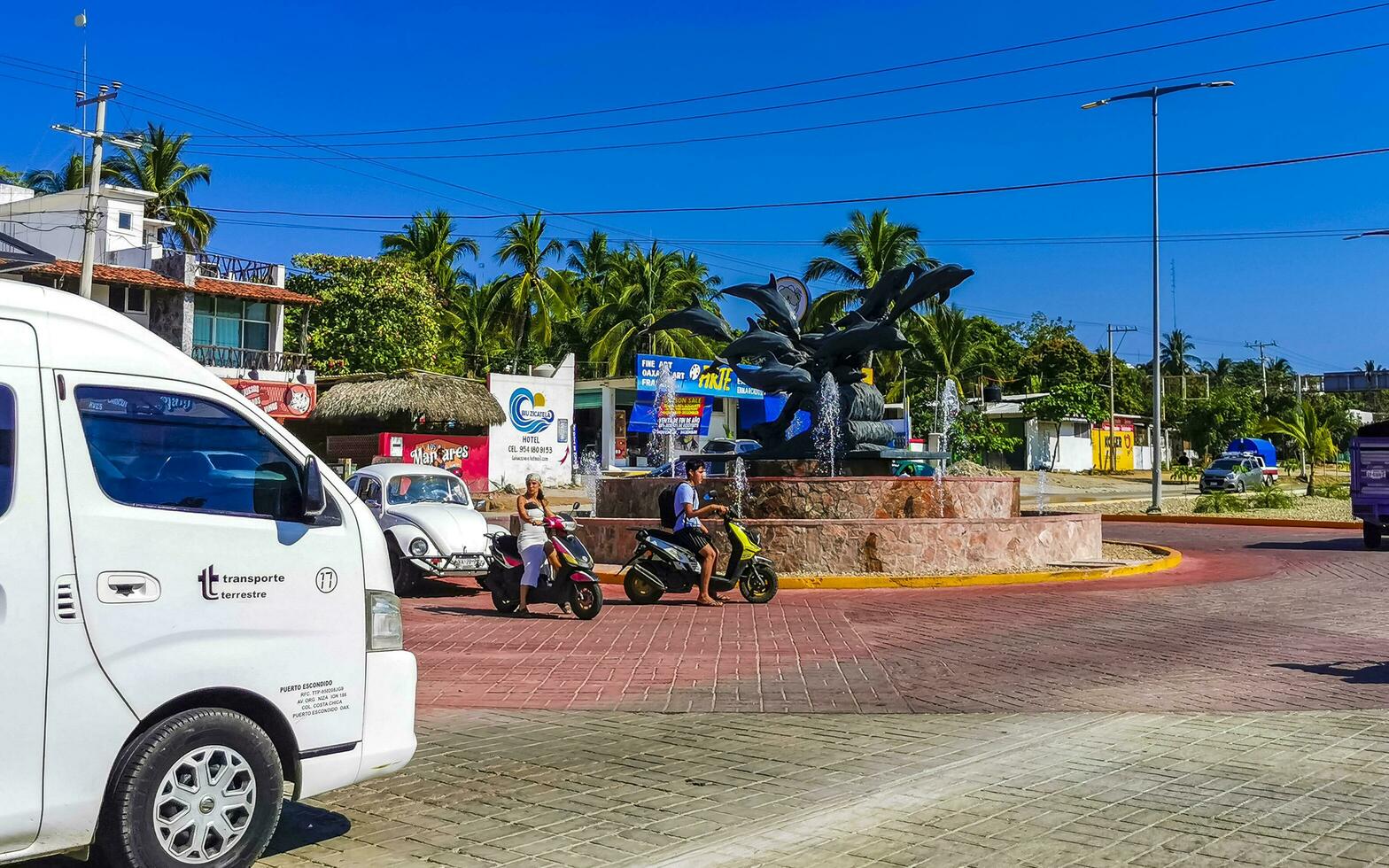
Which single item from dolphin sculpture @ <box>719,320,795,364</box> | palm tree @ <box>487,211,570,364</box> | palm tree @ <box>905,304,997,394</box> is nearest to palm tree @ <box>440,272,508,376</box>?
palm tree @ <box>487,211,570,364</box>

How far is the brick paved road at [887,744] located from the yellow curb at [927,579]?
8.46 feet

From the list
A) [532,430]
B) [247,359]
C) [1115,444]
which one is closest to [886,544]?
[532,430]

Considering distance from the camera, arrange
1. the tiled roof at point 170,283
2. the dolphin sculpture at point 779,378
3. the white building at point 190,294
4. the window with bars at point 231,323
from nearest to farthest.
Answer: the dolphin sculpture at point 779,378, the tiled roof at point 170,283, the white building at point 190,294, the window with bars at point 231,323

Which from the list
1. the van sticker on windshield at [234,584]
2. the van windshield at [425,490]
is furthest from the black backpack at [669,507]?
the van sticker on windshield at [234,584]

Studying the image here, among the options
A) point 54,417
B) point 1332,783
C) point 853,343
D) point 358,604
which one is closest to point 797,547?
point 853,343

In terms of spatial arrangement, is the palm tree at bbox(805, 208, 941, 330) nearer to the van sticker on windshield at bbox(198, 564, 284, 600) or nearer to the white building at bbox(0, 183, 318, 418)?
the white building at bbox(0, 183, 318, 418)

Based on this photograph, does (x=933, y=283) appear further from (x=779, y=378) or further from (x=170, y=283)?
(x=170, y=283)

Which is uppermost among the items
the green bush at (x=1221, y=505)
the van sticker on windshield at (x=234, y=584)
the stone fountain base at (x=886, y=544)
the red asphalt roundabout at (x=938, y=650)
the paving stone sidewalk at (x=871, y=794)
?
the green bush at (x=1221, y=505)

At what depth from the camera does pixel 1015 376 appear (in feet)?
249

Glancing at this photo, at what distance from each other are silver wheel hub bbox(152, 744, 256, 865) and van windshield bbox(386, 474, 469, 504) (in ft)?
37.8

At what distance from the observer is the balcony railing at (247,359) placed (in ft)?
132

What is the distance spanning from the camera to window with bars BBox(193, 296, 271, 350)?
40406 mm

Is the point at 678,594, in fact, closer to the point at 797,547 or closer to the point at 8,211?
the point at 797,547

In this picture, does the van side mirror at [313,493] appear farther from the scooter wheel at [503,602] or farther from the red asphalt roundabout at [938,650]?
the scooter wheel at [503,602]
